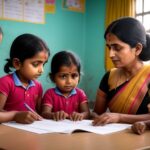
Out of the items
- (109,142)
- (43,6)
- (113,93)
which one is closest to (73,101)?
(113,93)

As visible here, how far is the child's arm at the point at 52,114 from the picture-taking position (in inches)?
55.5

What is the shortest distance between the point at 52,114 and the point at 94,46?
3.46 metres

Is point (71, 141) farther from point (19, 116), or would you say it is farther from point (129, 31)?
point (129, 31)

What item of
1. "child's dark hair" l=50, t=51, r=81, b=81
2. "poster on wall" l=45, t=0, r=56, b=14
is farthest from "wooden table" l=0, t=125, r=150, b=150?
"poster on wall" l=45, t=0, r=56, b=14

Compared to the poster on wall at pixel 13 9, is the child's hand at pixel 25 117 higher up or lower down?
lower down

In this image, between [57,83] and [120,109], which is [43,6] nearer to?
[57,83]

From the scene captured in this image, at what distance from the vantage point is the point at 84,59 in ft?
16.3

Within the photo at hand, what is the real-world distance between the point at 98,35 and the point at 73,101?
3119 millimetres

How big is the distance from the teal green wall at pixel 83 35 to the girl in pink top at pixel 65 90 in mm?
2678

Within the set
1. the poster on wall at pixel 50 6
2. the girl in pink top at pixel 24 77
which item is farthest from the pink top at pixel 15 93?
the poster on wall at pixel 50 6

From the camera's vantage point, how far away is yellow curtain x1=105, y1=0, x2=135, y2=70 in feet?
13.8

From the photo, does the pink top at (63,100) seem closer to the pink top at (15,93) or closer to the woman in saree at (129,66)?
the pink top at (15,93)

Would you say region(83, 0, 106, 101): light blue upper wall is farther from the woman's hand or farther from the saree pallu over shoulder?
the woman's hand

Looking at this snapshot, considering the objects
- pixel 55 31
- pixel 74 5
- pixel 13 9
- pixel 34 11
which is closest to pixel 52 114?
→ pixel 13 9
